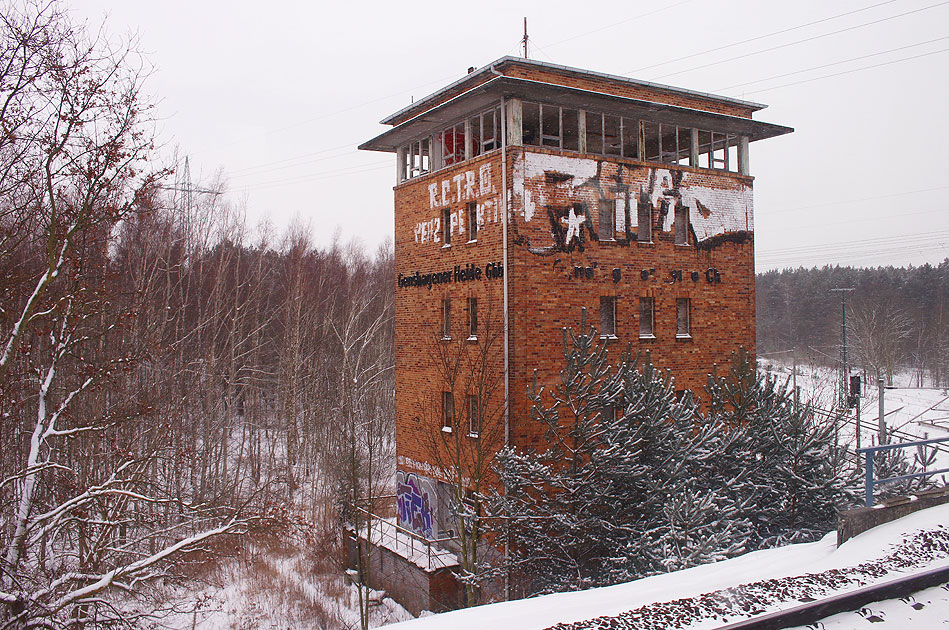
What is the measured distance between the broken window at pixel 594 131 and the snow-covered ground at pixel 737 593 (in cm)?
1240

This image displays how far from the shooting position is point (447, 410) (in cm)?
1833

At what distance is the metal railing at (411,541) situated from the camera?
17.2 m

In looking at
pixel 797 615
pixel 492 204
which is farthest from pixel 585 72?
pixel 797 615

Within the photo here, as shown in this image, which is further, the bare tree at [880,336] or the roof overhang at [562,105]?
the bare tree at [880,336]

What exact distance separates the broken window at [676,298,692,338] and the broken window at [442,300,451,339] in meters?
6.40

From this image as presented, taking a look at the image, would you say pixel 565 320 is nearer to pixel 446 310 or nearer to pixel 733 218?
pixel 446 310

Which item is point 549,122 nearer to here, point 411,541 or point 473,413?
point 473,413

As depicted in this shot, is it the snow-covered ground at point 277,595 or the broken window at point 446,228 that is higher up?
the broken window at point 446,228

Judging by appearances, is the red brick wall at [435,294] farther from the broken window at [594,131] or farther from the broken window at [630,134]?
the broken window at [630,134]

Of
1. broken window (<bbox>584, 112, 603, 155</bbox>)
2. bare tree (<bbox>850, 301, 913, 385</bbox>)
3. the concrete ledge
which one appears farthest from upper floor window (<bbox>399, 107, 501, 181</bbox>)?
bare tree (<bbox>850, 301, 913, 385</bbox>)

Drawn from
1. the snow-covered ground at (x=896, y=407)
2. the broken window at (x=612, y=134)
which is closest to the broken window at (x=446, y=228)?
the broken window at (x=612, y=134)

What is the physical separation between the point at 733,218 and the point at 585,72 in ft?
20.5

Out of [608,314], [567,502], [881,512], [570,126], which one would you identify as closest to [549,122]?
[570,126]

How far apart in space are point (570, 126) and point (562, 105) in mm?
2204
